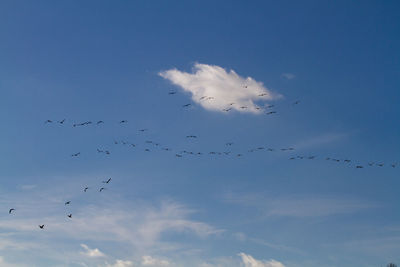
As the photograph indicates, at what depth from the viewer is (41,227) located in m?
117

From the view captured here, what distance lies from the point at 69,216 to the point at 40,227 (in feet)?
48.1

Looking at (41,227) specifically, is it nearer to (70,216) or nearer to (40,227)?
(40,227)

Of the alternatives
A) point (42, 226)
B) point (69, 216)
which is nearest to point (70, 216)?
point (69, 216)

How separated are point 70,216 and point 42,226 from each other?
14.3 metres

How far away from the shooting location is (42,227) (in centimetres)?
11712

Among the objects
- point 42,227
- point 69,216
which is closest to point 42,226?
point 42,227

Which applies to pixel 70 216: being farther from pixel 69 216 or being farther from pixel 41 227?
pixel 41 227

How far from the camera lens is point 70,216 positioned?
386 feet

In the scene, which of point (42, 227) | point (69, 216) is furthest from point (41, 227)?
point (69, 216)

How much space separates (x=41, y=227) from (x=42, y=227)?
419mm

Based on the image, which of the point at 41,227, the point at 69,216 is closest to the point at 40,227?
the point at 41,227

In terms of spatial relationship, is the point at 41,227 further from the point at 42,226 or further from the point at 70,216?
the point at 70,216

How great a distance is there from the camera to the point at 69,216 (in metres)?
117

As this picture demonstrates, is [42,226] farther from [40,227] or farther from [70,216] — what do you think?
[70,216]
